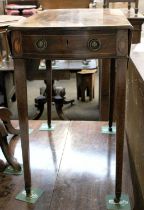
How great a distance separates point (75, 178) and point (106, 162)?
7.5 inches

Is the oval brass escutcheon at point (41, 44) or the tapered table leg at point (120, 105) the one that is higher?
the oval brass escutcheon at point (41, 44)

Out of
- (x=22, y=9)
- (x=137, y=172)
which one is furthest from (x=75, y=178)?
(x=22, y=9)

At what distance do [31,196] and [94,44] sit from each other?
0.63 m

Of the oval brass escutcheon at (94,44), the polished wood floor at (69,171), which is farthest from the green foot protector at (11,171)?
the oval brass escutcheon at (94,44)

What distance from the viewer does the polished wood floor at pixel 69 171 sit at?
3.78 feet

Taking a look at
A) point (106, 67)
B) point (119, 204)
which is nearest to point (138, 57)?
point (119, 204)

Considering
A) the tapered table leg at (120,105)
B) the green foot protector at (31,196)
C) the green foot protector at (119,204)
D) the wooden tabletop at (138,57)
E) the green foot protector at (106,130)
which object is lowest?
the green foot protector at (119,204)

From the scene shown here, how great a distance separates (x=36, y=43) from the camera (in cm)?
99

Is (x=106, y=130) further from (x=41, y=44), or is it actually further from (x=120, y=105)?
(x=41, y=44)

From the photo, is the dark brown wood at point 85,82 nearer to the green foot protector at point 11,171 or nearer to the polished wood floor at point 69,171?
the polished wood floor at point 69,171

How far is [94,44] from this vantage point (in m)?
0.98

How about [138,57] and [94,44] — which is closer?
[94,44]

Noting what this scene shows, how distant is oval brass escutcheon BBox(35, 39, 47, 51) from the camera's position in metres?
0.99

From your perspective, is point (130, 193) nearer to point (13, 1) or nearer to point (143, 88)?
point (143, 88)
